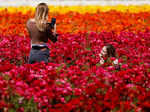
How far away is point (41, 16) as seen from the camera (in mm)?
6828

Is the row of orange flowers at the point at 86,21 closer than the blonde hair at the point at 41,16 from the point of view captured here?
No

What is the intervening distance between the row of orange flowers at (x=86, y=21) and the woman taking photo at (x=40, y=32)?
4790 mm

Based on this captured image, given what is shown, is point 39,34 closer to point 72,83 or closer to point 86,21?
point 72,83

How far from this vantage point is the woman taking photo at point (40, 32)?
6.81 m

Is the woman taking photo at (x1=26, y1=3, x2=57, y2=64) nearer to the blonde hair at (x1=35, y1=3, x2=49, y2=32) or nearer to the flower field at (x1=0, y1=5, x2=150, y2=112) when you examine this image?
the blonde hair at (x1=35, y1=3, x2=49, y2=32)

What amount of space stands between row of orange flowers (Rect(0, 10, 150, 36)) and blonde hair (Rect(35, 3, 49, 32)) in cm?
507

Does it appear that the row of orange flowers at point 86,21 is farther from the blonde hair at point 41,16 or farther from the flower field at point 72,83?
the blonde hair at point 41,16

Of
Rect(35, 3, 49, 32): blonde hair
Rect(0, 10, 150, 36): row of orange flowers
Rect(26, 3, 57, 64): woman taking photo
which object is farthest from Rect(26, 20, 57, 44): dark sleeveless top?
Rect(0, 10, 150, 36): row of orange flowers

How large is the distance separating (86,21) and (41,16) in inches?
274

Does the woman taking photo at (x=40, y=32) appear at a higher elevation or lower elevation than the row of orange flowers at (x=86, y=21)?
higher

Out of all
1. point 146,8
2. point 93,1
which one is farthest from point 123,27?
point 93,1

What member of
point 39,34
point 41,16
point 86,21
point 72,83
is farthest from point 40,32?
point 86,21

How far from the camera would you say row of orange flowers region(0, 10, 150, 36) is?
41.4 ft

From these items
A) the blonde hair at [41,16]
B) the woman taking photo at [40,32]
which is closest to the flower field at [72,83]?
the woman taking photo at [40,32]
